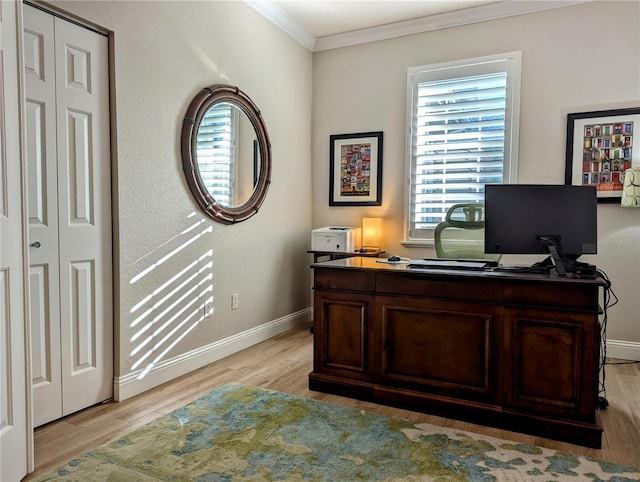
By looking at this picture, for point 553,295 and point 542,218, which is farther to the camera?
point 542,218

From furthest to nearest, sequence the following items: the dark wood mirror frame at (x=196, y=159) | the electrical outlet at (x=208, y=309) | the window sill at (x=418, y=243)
Result: the window sill at (x=418, y=243) < the electrical outlet at (x=208, y=309) < the dark wood mirror frame at (x=196, y=159)

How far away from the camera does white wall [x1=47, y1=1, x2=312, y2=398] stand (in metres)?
2.65

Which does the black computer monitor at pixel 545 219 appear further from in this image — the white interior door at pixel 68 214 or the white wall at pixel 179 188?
the white interior door at pixel 68 214

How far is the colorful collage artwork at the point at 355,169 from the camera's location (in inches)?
172

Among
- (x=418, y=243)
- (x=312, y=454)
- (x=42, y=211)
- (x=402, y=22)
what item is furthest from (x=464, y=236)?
(x=42, y=211)

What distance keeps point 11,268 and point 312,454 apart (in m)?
1.48

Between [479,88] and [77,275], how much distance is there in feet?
11.2

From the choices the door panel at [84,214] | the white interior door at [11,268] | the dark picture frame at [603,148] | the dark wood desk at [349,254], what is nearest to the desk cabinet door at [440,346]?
the dark wood desk at [349,254]

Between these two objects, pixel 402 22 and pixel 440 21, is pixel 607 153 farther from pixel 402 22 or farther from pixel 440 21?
pixel 402 22

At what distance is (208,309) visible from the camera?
3.32 m

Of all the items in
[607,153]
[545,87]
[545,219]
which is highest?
[545,87]

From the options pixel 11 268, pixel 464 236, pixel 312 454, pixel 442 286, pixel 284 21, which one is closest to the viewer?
pixel 11 268

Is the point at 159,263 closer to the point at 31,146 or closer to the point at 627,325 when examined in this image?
the point at 31,146

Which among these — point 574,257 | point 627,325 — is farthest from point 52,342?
point 627,325
